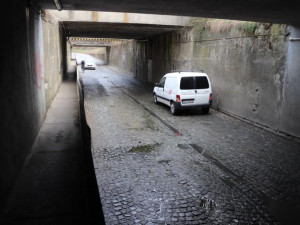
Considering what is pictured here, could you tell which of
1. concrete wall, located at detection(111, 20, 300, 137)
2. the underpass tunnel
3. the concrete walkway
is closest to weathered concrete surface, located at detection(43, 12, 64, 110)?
the underpass tunnel

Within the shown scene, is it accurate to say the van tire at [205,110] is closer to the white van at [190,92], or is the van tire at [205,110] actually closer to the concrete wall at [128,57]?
the white van at [190,92]

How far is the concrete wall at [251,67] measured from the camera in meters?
9.95

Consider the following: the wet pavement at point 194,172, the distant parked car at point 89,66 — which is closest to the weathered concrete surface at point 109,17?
the wet pavement at point 194,172

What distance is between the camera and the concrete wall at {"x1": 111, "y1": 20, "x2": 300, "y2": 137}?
995cm

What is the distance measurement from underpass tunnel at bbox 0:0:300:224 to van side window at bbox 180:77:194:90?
199 cm

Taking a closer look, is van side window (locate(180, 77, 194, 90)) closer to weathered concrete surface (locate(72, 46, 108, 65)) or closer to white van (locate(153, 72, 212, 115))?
white van (locate(153, 72, 212, 115))

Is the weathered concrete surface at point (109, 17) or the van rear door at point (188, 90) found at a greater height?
the weathered concrete surface at point (109, 17)

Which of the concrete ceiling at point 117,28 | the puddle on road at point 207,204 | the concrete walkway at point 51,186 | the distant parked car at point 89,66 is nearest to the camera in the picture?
the concrete walkway at point 51,186

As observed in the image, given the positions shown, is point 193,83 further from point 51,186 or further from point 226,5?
point 51,186

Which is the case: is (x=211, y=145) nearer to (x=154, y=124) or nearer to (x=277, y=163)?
(x=277, y=163)

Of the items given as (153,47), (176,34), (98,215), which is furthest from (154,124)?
(153,47)

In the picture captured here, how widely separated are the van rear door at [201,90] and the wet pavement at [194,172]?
159cm

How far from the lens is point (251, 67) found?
1198 centimetres

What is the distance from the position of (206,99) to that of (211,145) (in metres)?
4.88
